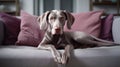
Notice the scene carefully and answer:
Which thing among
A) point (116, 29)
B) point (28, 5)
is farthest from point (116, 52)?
point (28, 5)

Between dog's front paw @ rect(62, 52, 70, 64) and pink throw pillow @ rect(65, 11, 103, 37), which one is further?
pink throw pillow @ rect(65, 11, 103, 37)

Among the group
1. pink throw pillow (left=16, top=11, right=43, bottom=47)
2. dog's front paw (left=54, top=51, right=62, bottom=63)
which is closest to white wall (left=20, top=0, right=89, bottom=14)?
pink throw pillow (left=16, top=11, right=43, bottom=47)

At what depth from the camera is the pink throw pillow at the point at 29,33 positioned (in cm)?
194

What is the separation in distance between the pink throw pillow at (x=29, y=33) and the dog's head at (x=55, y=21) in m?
0.23

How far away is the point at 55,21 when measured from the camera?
1.68 m

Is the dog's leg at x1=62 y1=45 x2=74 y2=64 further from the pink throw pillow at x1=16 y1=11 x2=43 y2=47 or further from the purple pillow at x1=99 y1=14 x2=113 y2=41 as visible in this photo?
the purple pillow at x1=99 y1=14 x2=113 y2=41

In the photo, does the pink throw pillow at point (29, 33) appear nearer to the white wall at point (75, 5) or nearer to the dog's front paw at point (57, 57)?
the dog's front paw at point (57, 57)

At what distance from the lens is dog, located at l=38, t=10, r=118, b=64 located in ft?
5.47

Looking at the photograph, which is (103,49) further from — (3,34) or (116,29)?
(3,34)

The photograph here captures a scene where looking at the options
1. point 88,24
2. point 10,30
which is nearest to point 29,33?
point 10,30

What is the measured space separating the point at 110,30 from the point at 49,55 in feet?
2.68

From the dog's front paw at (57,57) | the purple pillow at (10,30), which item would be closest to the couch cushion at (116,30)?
the dog's front paw at (57,57)

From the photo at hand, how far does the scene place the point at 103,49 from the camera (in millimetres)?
1626

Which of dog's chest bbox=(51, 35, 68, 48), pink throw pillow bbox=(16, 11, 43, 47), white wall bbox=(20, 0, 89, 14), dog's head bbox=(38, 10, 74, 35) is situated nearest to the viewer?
dog's head bbox=(38, 10, 74, 35)
